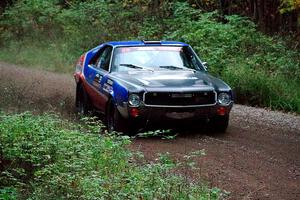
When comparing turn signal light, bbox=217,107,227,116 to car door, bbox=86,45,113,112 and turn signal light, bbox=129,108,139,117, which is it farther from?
car door, bbox=86,45,113,112

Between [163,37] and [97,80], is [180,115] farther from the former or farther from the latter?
[163,37]

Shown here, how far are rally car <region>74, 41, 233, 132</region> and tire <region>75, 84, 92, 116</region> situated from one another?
0.8 inches

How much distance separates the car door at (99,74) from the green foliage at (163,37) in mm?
4246

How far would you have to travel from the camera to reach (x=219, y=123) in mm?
9984

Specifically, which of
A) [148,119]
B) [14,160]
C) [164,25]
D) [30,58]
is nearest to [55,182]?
[14,160]

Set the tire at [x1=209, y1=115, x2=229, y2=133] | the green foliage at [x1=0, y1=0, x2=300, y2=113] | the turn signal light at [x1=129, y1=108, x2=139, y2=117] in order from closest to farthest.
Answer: the turn signal light at [x1=129, y1=108, x2=139, y2=117] < the tire at [x1=209, y1=115, x2=229, y2=133] < the green foliage at [x1=0, y1=0, x2=300, y2=113]

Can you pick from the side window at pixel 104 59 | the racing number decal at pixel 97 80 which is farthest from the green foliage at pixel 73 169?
the side window at pixel 104 59

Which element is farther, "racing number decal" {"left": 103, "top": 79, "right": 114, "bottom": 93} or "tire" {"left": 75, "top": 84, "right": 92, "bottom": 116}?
"tire" {"left": 75, "top": 84, "right": 92, "bottom": 116}

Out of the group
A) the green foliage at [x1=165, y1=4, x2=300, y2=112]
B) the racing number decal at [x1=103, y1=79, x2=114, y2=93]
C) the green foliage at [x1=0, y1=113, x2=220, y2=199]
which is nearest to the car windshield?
the racing number decal at [x1=103, y1=79, x2=114, y2=93]

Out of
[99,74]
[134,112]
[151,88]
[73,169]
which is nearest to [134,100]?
[134,112]

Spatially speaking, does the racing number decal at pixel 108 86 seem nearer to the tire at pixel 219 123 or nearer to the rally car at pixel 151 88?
the rally car at pixel 151 88

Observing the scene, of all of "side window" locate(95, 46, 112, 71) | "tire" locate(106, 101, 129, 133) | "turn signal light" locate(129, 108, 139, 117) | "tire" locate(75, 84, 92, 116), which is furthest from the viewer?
"tire" locate(75, 84, 92, 116)

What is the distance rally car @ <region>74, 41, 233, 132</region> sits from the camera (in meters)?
9.30

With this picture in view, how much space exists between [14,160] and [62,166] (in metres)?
0.71
